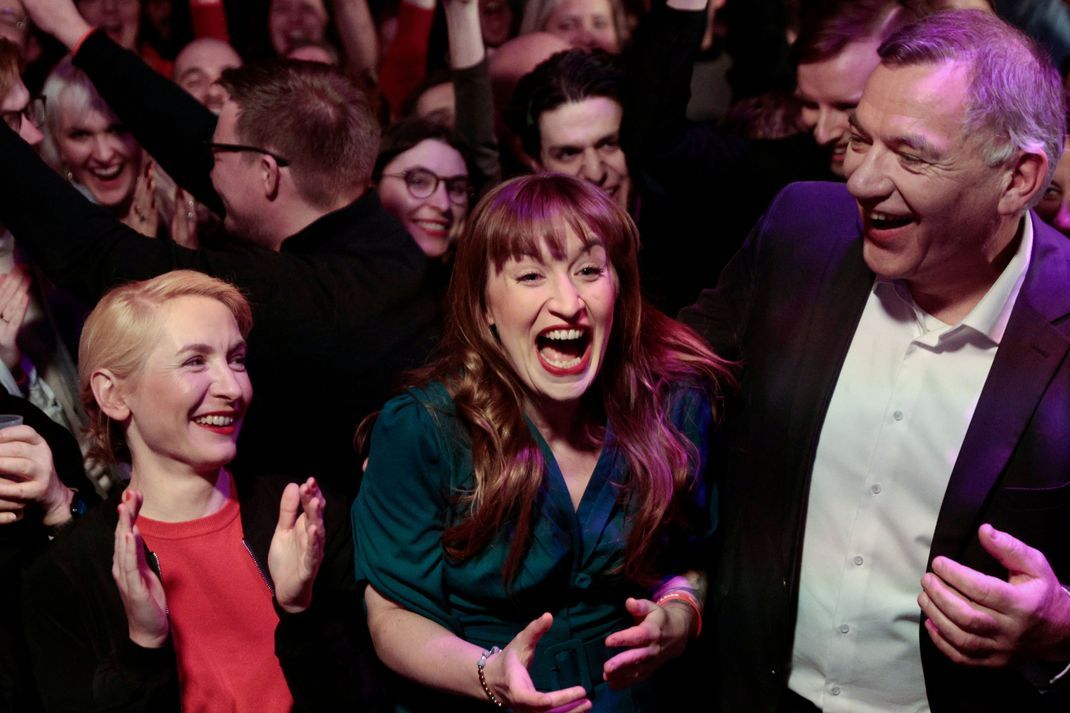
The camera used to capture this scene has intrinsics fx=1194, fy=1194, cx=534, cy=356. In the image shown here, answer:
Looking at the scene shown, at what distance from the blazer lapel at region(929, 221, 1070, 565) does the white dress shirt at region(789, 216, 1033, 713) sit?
0.04m

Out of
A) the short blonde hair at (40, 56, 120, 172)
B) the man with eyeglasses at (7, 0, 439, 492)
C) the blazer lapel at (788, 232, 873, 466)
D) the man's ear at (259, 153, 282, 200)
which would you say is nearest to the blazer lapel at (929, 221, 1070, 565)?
the blazer lapel at (788, 232, 873, 466)

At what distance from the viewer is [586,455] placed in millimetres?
2211

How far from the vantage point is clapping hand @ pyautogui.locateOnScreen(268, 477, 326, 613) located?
209 centimetres

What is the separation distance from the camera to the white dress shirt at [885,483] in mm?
2150

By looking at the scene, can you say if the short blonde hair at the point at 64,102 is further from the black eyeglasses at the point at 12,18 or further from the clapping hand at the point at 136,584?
the clapping hand at the point at 136,584

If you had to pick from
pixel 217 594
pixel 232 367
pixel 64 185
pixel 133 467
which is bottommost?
pixel 217 594

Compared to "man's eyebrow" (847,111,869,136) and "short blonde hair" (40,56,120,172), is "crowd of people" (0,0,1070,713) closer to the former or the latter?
"man's eyebrow" (847,111,869,136)

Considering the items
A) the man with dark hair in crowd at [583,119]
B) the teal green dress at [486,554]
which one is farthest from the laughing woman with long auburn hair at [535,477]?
the man with dark hair in crowd at [583,119]

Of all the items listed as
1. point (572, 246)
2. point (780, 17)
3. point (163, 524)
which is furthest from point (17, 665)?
point (780, 17)

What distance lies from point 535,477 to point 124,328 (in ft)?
2.78

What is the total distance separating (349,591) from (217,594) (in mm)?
260

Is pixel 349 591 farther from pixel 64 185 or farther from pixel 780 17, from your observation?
pixel 780 17

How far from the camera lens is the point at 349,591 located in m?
2.35

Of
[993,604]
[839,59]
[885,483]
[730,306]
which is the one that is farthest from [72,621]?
[839,59]
